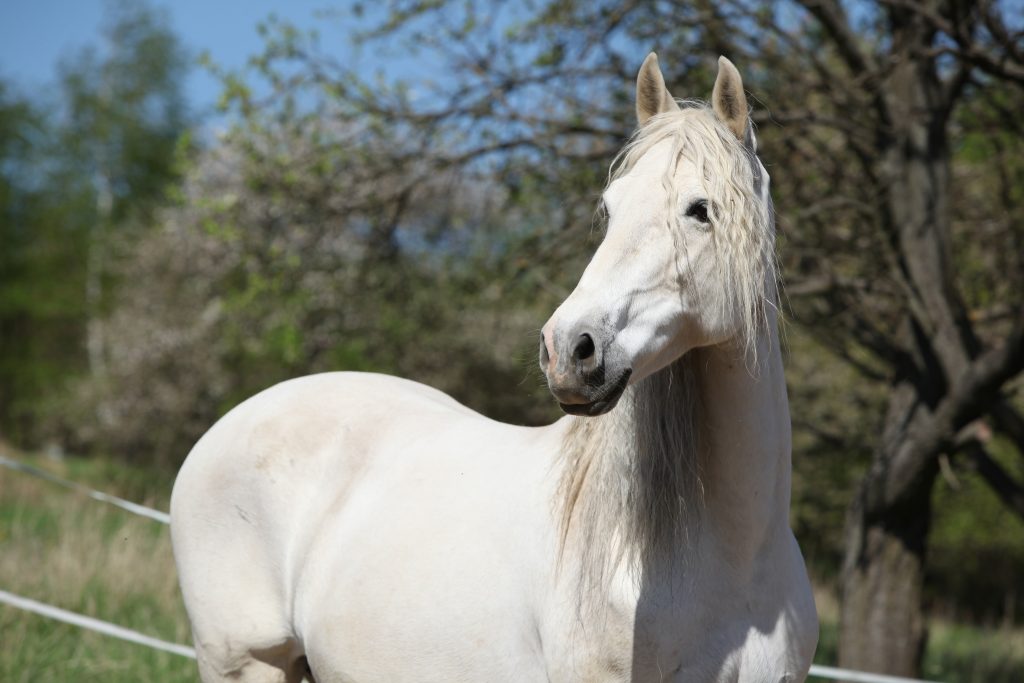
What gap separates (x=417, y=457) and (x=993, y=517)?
11.8 meters

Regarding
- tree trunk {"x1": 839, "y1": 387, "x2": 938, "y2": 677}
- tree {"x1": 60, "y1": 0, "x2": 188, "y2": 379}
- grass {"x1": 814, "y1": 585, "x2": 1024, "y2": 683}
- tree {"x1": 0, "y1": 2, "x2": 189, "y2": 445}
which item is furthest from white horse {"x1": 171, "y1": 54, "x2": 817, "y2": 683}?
tree {"x1": 60, "y1": 0, "x2": 188, "y2": 379}

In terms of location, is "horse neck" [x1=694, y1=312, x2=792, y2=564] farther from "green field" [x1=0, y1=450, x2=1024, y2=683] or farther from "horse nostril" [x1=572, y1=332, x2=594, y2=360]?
"green field" [x1=0, y1=450, x2=1024, y2=683]

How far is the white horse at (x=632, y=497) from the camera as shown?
1851 mm

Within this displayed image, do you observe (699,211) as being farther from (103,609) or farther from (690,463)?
(103,609)

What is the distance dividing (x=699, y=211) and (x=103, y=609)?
4932 millimetres

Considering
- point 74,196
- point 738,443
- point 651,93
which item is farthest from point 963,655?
point 74,196

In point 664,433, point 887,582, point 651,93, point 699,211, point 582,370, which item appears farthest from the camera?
point 887,582

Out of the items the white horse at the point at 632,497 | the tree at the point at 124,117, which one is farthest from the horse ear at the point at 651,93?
the tree at the point at 124,117

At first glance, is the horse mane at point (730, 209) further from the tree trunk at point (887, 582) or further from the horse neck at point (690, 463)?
the tree trunk at point (887, 582)

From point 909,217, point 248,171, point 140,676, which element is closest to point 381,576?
point 140,676

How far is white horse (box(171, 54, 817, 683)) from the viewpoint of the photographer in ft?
6.07

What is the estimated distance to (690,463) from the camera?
2041 mm

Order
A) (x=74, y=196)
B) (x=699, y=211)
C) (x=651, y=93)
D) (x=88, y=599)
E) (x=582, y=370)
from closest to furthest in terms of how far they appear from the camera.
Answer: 1. (x=582, y=370)
2. (x=699, y=211)
3. (x=651, y=93)
4. (x=88, y=599)
5. (x=74, y=196)

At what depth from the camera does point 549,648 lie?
2.09 metres
